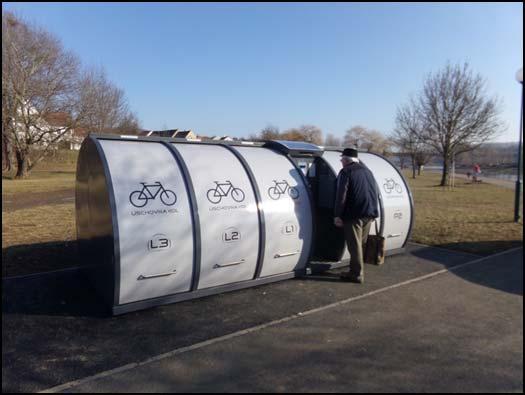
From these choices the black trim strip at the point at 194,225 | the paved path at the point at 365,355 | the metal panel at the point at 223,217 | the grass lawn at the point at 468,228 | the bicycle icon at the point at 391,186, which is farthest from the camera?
the grass lawn at the point at 468,228

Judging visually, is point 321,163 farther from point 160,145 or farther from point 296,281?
point 160,145

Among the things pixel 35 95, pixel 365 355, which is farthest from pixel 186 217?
pixel 35 95

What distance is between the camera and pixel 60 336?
13.1 ft

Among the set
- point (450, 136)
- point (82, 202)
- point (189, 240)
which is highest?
point (450, 136)

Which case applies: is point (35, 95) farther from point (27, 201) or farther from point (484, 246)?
point (484, 246)

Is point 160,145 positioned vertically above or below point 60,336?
above

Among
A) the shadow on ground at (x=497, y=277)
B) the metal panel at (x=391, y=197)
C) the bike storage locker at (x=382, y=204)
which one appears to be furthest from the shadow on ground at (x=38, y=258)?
the shadow on ground at (x=497, y=277)

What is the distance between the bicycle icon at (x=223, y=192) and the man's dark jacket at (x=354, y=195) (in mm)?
1505

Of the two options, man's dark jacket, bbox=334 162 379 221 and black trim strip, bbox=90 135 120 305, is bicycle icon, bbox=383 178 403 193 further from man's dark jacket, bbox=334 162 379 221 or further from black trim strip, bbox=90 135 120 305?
black trim strip, bbox=90 135 120 305

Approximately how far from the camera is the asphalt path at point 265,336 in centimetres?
325

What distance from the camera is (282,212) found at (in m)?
5.50

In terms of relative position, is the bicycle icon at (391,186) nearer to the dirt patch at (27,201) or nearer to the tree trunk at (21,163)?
the dirt patch at (27,201)

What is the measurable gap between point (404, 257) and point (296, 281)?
2.61 meters

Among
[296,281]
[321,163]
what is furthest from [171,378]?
[321,163]
